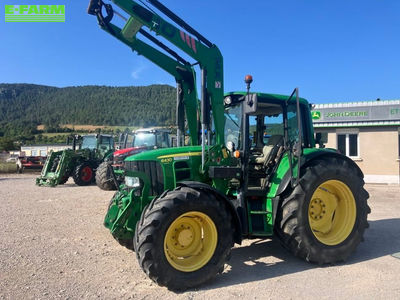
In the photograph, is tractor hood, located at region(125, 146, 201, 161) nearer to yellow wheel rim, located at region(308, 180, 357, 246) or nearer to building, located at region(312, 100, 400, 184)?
yellow wheel rim, located at region(308, 180, 357, 246)

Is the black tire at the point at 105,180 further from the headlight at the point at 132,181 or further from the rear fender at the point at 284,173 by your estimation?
the rear fender at the point at 284,173

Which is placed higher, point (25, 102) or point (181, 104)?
point (25, 102)

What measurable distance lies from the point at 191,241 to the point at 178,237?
0.64 ft

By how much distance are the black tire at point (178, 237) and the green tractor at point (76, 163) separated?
491 inches

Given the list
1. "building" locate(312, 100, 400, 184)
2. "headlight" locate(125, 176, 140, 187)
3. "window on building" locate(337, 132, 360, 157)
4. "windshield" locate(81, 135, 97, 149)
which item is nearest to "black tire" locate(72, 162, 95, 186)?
"windshield" locate(81, 135, 97, 149)

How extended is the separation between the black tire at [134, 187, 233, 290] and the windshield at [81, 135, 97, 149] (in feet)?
46.6

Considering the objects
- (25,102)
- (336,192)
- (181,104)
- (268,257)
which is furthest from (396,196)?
(25,102)

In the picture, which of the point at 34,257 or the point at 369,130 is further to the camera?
the point at 369,130

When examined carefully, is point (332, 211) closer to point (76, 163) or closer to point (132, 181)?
point (132, 181)

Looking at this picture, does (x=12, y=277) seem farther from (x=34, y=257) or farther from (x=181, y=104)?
(x=181, y=104)

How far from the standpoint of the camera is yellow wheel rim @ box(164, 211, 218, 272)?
13.3ft

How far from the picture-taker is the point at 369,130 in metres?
15.7

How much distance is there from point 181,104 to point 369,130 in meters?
13.0

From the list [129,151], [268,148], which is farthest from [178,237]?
[129,151]
